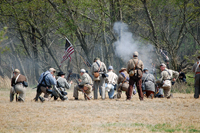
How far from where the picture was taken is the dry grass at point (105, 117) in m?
8.44

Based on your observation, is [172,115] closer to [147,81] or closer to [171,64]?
[147,81]

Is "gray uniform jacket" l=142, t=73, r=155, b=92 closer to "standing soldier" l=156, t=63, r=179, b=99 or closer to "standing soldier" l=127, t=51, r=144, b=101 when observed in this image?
"standing soldier" l=156, t=63, r=179, b=99

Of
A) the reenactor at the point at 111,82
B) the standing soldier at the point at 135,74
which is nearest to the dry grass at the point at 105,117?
the standing soldier at the point at 135,74

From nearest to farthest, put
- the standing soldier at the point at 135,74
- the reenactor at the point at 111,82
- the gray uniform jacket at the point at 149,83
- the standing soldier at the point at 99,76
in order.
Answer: the standing soldier at the point at 135,74, the gray uniform jacket at the point at 149,83, the standing soldier at the point at 99,76, the reenactor at the point at 111,82

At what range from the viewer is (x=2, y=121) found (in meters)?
9.89

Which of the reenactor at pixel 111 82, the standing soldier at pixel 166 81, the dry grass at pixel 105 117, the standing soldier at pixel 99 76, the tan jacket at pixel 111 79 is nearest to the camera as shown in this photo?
the dry grass at pixel 105 117

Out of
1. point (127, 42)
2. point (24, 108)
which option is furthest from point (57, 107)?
point (127, 42)

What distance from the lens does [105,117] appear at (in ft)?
32.8

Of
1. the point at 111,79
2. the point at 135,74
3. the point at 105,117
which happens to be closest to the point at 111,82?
the point at 111,79

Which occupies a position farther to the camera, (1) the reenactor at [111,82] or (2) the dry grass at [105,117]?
(1) the reenactor at [111,82]

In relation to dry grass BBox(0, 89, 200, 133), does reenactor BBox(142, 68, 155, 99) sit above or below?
above

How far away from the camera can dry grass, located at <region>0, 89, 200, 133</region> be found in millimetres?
8438

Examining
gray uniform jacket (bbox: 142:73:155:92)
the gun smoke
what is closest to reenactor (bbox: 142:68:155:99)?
gray uniform jacket (bbox: 142:73:155:92)

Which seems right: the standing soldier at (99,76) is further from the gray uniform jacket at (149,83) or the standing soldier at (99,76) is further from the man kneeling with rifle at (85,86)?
the gray uniform jacket at (149,83)
